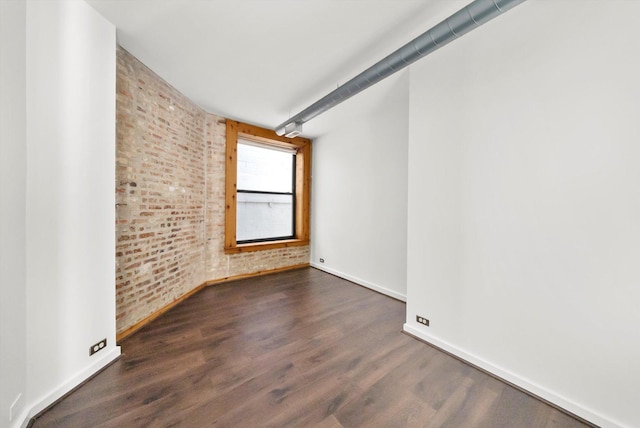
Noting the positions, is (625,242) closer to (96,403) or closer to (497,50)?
(497,50)

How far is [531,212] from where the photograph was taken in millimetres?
1627

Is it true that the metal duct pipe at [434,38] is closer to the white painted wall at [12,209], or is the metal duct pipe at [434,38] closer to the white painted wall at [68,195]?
the white painted wall at [68,195]

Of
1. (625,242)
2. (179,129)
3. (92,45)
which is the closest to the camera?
(625,242)

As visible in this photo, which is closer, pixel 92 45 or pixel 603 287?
pixel 603 287

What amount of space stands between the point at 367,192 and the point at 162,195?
9.88 ft

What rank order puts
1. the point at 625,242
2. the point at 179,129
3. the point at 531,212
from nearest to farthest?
the point at 625,242
the point at 531,212
the point at 179,129

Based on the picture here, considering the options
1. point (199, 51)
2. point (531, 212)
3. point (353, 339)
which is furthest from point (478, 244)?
point (199, 51)

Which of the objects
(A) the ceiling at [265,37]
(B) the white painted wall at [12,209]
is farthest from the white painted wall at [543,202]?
(B) the white painted wall at [12,209]

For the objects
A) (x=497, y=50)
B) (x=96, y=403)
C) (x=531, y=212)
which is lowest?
(x=96, y=403)

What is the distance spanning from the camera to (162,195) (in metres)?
2.79

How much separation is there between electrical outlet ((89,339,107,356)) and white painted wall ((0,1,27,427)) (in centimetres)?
39

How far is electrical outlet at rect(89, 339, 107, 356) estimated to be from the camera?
1.76m

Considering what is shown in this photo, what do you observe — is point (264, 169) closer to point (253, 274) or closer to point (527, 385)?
point (253, 274)

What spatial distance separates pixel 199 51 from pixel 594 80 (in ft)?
10.5
